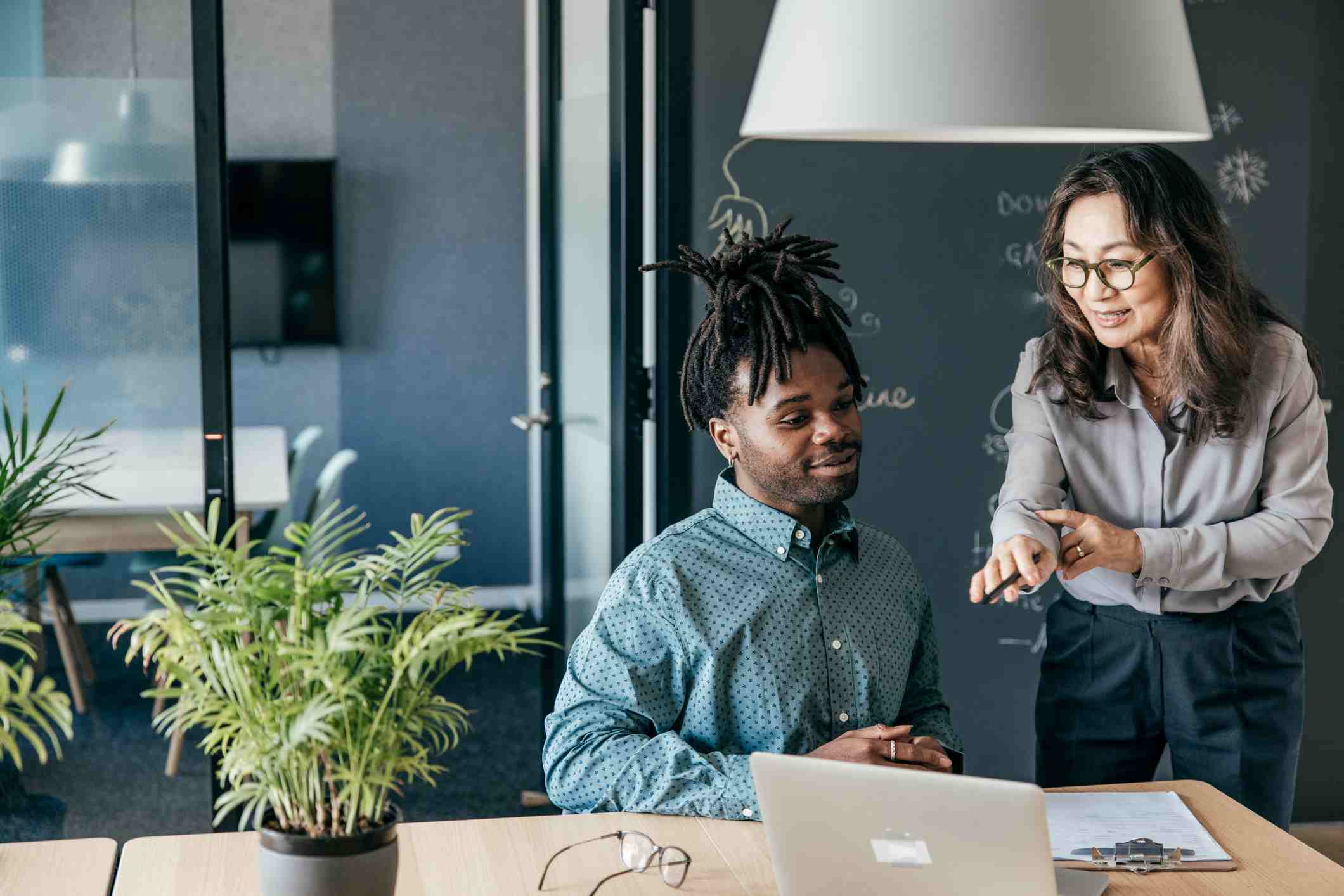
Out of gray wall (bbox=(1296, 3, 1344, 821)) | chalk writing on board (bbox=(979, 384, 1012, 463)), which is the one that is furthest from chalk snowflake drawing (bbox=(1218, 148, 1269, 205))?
chalk writing on board (bbox=(979, 384, 1012, 463))

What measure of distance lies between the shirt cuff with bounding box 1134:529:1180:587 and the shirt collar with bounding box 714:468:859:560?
439 mm

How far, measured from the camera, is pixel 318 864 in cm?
116

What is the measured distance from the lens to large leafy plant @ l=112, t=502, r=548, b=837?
45.1 inches

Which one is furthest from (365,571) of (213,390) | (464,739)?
(464,739)

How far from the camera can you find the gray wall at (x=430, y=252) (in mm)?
5270

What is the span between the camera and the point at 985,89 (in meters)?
1.14

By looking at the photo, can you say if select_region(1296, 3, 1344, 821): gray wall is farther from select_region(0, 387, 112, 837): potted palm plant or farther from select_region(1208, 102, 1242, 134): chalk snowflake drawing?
select_region(0, 387, 112, 837): potted palm plant

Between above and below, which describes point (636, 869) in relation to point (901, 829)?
below

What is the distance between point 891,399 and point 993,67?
6.53 ft

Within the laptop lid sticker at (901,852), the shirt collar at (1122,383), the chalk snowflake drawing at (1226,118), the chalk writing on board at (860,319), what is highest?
the chalk snowflake drawing at (1226,118)

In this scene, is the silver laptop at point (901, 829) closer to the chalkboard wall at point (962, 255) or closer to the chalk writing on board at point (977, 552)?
the chalkboard wall at point (962, 255)

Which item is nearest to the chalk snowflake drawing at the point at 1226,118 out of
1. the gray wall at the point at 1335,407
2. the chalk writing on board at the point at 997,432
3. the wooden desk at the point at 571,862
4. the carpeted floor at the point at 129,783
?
the gray wall at the point at 1335,407

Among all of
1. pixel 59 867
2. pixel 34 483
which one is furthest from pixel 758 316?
pixel 34 483

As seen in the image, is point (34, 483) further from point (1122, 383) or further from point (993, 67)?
point (993, 67)
